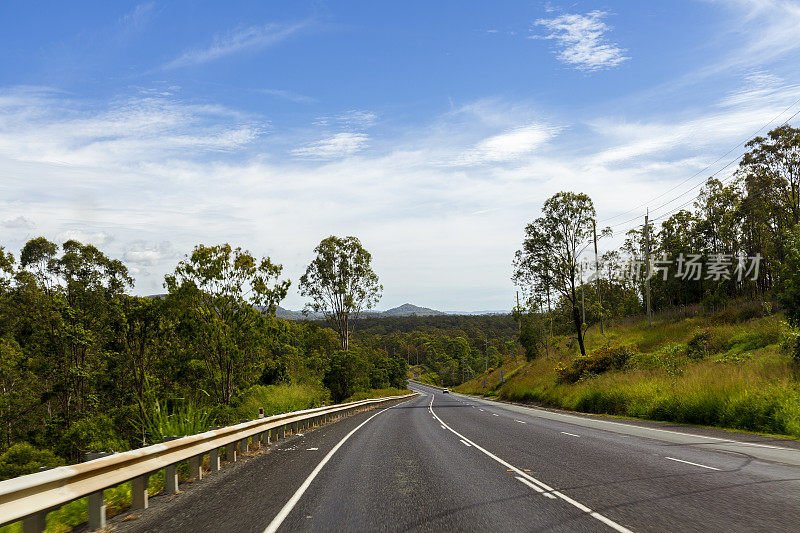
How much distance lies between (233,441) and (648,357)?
3193 cm

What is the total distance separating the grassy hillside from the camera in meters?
17.7

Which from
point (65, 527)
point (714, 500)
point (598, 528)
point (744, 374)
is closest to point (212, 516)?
point (65, 527)

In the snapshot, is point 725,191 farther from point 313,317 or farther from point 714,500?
point 714,500

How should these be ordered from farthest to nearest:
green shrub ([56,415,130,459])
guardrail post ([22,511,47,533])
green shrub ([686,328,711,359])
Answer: green shrub ([56,415,130,459]), green shrub ([686,328,711,359]), guardrail post ([22,511,47,533])

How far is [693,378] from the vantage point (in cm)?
2261

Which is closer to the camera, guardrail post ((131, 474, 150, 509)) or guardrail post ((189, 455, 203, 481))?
guardrail post ((131, 474, 150, 509))

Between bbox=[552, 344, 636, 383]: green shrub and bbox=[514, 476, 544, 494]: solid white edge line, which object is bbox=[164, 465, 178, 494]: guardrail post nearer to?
bbox=[514, 476, 544, 494]: solid white edge line

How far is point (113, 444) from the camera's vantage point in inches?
1516

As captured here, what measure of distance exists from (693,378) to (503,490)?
58.7 ft

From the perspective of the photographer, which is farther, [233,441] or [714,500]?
[233,441]

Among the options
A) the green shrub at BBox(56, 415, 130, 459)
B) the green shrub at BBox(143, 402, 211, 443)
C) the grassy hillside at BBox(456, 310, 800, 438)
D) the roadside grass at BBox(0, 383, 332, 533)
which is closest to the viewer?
the roadside grass at BBox(0, 383, 332, 533)

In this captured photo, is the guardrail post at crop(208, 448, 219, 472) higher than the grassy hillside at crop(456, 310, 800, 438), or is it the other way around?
the guardrail post at crop(208, 448, 219, 472)

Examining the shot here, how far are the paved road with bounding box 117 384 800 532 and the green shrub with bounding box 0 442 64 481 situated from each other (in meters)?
30.0

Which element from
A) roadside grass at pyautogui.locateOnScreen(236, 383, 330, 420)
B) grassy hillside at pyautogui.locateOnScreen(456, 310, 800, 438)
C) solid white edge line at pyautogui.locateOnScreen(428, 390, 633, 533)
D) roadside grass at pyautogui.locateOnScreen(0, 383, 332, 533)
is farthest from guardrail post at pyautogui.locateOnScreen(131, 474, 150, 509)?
grassy hillside at pyautogui.locateOnScreen(456, 310, 800, 438)
